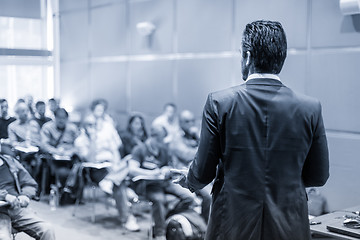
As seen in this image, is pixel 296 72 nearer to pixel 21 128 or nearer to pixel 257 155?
pixel 21 128

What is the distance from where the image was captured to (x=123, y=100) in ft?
25.4

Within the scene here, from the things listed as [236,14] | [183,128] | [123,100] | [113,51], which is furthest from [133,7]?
[183,128]

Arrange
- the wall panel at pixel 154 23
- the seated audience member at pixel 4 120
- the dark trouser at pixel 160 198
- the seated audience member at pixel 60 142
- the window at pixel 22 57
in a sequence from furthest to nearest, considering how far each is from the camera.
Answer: the wall panel at pixel 154 23, the dark trouser at pixel 160 198, the seated audience member at pixel 60 142, the seated audience member at pixel 4 120, the window at pixel 22 57

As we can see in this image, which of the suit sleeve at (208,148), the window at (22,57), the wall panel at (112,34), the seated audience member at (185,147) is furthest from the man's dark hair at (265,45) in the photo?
the wall panel at (112,34)

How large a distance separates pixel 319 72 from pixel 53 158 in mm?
2828

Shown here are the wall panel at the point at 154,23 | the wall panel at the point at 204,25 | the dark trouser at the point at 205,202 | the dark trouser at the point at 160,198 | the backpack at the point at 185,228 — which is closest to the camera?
the backpack at the point at 185,228

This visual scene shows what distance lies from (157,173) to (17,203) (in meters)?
1.78

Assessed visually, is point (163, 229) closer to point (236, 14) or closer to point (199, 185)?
point (236, 14)

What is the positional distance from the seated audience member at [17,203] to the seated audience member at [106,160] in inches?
75.8

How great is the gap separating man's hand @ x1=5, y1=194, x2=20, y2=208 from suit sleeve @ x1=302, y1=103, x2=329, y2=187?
2.21 m

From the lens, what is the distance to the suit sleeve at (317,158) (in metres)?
1.61

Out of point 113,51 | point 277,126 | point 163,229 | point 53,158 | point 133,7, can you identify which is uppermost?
point 133,7

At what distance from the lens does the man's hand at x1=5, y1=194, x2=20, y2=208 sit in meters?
3.23

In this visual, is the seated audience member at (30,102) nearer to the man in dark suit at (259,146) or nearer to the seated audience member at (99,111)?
the man in dark suit at (259,146)
